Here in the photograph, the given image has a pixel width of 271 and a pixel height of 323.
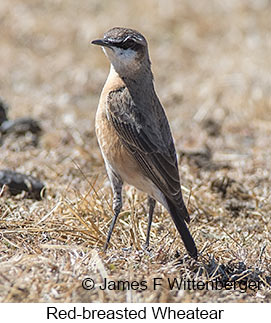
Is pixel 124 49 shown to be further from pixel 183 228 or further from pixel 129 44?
pixel 183 228

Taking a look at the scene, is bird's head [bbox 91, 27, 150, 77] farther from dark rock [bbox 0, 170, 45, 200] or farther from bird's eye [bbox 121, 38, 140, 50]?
dark rock [bbox 0, 170, 45, 200]

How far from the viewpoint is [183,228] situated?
4.75 meters

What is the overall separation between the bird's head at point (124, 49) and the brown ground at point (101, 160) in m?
1.00

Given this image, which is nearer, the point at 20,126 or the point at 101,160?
the point at 101,160

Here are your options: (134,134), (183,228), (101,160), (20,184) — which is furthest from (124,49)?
(101,160)

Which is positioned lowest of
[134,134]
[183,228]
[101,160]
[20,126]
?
[183,228]

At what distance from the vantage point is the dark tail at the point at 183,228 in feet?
15.3

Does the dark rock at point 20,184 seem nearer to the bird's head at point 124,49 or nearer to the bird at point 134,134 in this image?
the bird at point 134,134

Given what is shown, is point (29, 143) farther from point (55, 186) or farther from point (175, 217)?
point (175, 217)

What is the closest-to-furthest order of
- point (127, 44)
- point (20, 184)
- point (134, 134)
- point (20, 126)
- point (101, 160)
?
point (134, 134), point (127, 44), point (20, 184), point (101, 160), point (20, 126)

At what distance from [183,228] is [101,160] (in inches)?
107

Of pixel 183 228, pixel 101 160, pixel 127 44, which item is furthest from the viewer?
pixel 101 160

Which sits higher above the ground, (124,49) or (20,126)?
(20,126)

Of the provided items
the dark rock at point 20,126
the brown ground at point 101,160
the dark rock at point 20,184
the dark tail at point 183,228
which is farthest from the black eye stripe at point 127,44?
the dark rock at point 20,126
